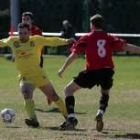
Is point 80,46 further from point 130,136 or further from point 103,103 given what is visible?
point 130,136

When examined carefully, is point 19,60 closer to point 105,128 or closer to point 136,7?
point 105,128

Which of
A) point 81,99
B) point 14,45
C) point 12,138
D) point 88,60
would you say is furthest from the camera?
point 81,99

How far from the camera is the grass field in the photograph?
1020cm

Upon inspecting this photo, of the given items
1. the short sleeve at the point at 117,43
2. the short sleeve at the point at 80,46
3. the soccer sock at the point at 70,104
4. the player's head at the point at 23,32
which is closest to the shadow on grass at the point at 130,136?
the soccer sock at the point at 70,104

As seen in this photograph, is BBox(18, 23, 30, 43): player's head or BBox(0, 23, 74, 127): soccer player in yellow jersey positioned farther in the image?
BBox(0, 23, 74, 127): soccer player in yellow jersey

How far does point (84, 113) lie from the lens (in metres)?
13.4

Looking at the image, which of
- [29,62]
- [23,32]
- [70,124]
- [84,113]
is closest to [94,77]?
[70,124]

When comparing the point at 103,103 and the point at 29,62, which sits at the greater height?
the point at 29,62

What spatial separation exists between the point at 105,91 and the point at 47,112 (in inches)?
114

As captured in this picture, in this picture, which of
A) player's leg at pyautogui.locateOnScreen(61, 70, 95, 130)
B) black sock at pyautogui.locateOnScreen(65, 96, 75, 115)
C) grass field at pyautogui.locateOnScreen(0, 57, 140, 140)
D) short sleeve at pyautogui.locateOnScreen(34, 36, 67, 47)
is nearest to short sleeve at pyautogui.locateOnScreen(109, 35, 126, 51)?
player's leg at pyautogui.locateOnScreen(61, 70, 95, 130)

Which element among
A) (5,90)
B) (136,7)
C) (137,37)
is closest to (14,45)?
(5,90)

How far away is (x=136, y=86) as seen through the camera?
1908 centimetres

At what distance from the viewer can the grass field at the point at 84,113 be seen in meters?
10.2

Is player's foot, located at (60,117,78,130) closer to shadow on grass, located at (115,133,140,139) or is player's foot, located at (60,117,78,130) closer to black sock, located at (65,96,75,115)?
black sock, located at (65,96,75,115)
